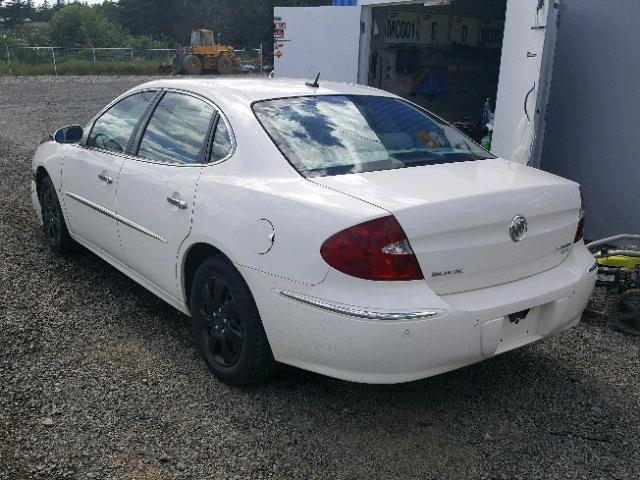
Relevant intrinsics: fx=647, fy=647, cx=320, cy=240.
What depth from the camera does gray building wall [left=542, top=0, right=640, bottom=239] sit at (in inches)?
238

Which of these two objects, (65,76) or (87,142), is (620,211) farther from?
(65,76)

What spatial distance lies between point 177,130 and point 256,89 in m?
0.52

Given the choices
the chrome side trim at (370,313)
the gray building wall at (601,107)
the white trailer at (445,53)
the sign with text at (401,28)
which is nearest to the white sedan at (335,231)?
the chrome side trim at (370,313)

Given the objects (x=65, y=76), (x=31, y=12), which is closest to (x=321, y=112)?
(x=65, y=76)

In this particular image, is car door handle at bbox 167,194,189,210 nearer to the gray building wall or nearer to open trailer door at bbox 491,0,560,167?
open trailer door at bbox 491,0,560,167

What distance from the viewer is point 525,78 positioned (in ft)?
20.0

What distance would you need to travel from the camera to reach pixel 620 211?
6.23 meters

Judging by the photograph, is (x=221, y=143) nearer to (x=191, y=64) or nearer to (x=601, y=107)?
(x=601, y=107)

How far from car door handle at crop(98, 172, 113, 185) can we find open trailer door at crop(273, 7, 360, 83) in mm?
5314

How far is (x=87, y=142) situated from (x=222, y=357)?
2133 mm

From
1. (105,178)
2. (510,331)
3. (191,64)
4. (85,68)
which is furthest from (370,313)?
(85,68)

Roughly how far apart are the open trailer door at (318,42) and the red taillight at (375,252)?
6539 millimetres

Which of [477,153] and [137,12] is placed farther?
[137,12]

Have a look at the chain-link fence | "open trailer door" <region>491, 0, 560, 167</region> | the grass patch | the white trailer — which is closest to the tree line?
the chain-link fence
